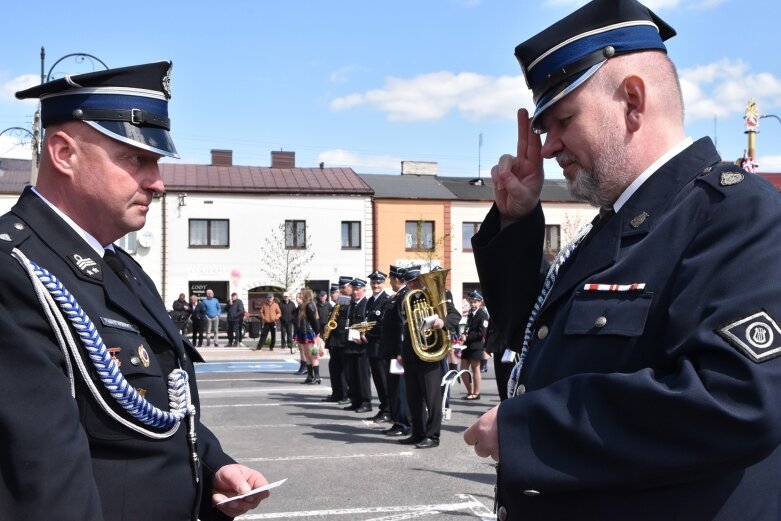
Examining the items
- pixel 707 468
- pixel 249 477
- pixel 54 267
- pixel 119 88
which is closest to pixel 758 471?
pixel 707 468

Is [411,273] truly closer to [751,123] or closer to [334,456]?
[334,456]

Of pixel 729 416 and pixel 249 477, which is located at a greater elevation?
pixel 729 416

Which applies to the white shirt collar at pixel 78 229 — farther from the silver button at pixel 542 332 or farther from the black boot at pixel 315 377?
the black boot at pixel 315 377

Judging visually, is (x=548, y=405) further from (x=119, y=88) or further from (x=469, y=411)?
(x=469, y=411)

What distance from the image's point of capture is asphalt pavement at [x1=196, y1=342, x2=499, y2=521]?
6770 millimetres

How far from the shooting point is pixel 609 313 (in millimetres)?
1982

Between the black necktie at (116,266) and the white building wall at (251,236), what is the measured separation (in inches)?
1371

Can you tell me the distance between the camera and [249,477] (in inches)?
109

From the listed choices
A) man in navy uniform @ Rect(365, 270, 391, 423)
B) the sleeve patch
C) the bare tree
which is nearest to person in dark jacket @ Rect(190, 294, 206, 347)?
the bare tree

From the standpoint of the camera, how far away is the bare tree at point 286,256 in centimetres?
3794

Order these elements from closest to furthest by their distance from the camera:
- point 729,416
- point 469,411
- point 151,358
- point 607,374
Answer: point 729,416 < point 607,374 < point 151,358 < point 469,411

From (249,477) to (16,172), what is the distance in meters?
43.6

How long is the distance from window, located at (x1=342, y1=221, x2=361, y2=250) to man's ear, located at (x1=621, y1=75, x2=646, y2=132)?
37130mm

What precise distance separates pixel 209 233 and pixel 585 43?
36827 millimetres
